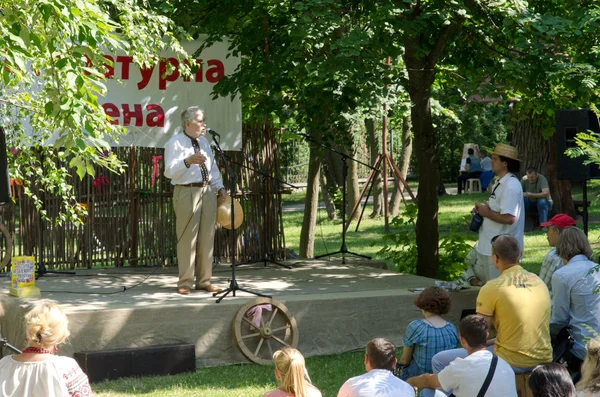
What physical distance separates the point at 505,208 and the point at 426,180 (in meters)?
2.43

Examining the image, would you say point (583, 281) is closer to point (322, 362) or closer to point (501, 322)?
point (501, 322)

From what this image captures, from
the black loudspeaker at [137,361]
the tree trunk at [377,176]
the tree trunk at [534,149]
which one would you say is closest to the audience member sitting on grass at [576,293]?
the black loudspeaker at [137,361]

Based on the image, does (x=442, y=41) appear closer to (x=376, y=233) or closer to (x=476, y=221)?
(x=476, y=221)

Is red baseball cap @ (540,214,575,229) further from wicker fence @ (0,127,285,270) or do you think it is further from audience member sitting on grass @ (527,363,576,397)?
wicker fence @ (0,127,285,270)

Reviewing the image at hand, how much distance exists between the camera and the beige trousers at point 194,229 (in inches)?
354

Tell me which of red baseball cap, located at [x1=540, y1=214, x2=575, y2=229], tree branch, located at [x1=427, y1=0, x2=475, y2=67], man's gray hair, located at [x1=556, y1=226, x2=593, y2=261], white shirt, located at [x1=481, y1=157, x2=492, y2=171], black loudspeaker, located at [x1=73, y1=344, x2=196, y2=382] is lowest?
black loudspeaker, located at [x1=73, y1=344, x2=196, y2=382]

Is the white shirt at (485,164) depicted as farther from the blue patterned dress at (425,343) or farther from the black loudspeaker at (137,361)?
the blue patterned dress at (425,343)

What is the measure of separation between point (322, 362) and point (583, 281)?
9.02 feet

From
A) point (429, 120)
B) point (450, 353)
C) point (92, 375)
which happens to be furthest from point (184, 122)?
point (450, 353)

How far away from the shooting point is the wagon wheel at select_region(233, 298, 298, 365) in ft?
27.4

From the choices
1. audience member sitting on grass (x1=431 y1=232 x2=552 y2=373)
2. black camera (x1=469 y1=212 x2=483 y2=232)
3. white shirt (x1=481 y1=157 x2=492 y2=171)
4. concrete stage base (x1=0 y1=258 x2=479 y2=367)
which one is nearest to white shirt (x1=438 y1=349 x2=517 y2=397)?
audience member sitting on grass (x1=431 y1=232 x2=552 y2=373)

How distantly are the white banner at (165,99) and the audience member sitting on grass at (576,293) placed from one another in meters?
5.04

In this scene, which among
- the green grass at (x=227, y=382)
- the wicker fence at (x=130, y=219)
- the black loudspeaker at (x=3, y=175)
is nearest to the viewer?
the green grass at (x=227, y=382)

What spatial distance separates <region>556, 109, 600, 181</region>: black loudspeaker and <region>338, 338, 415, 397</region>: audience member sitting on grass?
140 inches
